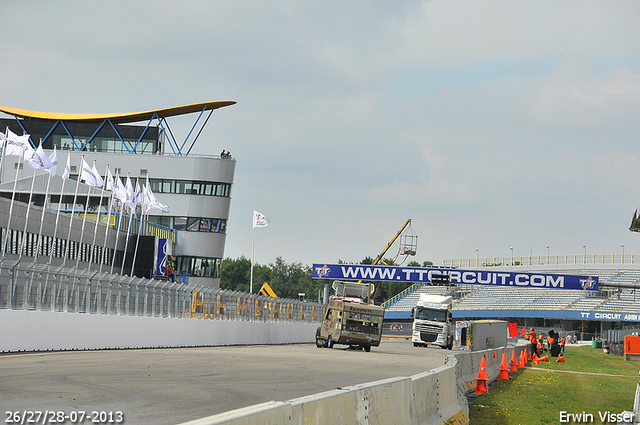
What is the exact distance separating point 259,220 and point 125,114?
18.4 meters

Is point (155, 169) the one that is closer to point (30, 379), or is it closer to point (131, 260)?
point (131, 260)

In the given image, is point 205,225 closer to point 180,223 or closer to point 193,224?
point 193,224

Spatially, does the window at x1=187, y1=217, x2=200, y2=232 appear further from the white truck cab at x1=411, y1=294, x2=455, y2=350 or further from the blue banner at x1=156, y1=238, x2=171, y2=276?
the white truck cab at x1=411, y1=294, x2=455, y2=350

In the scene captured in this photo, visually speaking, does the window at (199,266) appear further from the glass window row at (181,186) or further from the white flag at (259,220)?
the white flag at (259,220)

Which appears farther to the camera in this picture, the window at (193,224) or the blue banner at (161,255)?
the window at (193,224)

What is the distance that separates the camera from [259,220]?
74.1m

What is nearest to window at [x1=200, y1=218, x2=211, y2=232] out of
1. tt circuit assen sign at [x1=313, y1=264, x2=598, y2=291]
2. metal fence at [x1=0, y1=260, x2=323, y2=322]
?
tt circuit assen sign at [x1=313, y1=264, x2=598, y2=291]

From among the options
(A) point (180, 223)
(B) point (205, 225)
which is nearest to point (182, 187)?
(A) point (180, 223)

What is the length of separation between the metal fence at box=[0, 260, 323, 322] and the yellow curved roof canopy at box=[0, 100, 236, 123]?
137 feet

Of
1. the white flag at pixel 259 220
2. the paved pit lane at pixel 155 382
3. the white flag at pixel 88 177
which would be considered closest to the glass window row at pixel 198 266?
the white flag at pixel 259 220

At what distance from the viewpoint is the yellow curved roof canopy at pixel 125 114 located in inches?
3157

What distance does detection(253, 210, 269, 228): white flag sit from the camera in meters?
73.8

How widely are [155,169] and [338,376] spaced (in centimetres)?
6532

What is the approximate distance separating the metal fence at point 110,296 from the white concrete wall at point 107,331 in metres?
0.28
